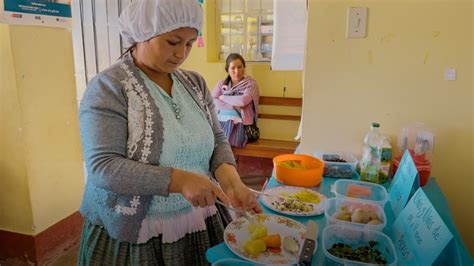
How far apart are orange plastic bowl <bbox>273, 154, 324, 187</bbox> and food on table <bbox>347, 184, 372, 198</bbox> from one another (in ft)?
0.41

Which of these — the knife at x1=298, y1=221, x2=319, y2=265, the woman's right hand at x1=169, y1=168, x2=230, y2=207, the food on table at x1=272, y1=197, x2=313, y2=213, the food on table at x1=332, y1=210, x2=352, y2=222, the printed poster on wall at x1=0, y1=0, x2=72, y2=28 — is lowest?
the food on table at x1=272, y1=197, x2=313, y2=213

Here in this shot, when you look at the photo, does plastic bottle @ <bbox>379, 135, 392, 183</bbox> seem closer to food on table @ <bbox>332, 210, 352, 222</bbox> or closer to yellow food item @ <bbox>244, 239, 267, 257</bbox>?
food on table @ <bbox>332, 210, 352, 222</bbox>

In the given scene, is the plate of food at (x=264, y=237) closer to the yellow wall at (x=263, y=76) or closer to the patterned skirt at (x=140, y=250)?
the patterned skirt at (x=140, y=250)

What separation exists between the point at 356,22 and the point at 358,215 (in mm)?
824

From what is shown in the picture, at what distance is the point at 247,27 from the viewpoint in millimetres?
3504

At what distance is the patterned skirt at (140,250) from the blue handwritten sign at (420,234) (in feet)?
1.77

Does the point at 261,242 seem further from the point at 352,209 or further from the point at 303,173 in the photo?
the point at 303,173

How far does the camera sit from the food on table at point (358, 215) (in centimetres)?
96

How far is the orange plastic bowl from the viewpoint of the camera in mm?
1294

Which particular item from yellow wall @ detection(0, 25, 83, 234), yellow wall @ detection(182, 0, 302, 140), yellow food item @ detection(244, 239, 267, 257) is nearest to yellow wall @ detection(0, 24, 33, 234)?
yellow wall @ detection(0, 25, 83, 234)

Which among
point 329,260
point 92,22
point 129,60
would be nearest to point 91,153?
point 129,60

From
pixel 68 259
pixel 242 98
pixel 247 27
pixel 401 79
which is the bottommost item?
pixel 68 259

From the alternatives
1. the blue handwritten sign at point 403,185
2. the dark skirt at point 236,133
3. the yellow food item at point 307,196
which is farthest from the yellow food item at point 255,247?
the dark skirt at point 236,133

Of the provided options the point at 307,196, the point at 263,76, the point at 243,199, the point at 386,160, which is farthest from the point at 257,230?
the point at 263,76
